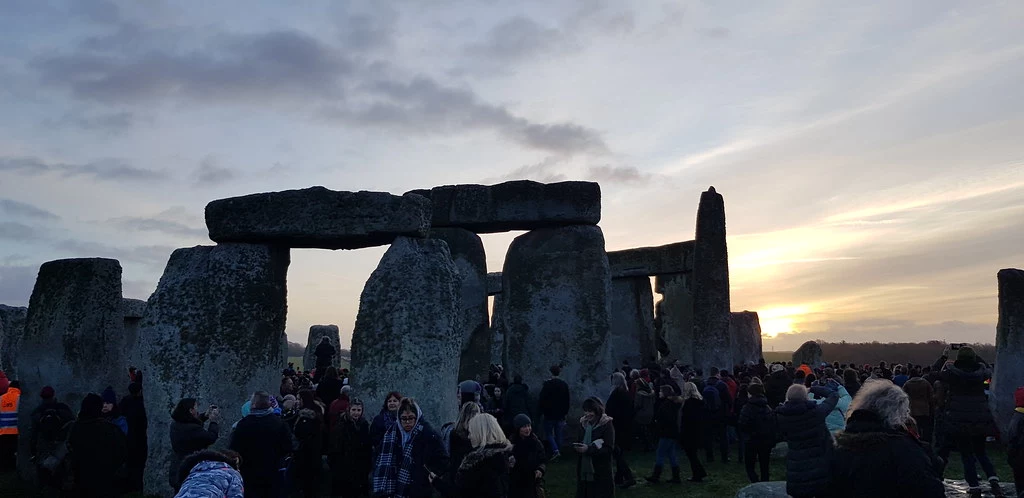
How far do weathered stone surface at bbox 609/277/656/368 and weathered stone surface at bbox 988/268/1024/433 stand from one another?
8762 millimetres

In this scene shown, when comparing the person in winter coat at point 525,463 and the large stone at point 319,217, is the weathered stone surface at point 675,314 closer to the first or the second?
the large stone at point 319,217

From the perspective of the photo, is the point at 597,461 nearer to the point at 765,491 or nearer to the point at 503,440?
the point at 765,491

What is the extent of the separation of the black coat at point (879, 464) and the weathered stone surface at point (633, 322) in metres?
16.3

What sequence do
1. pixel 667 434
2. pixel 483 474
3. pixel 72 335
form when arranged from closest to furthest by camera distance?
pixel 483 474 → pixel 667 434 → pixel 72 335

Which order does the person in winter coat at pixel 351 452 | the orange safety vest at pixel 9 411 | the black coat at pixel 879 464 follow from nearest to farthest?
the black coat at pixel 879 464
the person in winter coat at pixel 351 452
the orange safety vest at pixel 9 411

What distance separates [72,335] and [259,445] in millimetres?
6445

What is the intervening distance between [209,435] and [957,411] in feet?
23.5

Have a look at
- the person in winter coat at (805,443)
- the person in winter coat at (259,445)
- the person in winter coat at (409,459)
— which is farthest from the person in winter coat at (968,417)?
the person in winter coat at (259,445)

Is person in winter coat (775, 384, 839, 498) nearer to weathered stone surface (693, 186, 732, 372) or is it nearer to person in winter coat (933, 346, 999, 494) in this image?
person in winter coat (933, 346, 999, 494)

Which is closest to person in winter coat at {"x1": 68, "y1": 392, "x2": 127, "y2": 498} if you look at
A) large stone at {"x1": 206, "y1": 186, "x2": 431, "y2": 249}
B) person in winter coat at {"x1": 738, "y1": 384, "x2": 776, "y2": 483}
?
large stone at {"x1": 206, "y1": 186, "x2": 431, "y2": 249}

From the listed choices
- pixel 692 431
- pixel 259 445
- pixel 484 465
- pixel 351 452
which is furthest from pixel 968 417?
pixel 259 445

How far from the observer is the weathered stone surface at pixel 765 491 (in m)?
7.42

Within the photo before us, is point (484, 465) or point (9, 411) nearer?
point (484, 465)

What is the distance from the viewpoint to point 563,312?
13500mm
